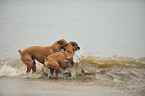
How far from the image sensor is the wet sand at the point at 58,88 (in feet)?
19.8

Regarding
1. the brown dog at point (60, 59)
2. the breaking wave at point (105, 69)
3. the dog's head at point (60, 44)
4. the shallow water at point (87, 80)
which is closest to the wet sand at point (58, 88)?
the shallow water at point (87, 80)

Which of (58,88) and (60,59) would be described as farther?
(60,59)

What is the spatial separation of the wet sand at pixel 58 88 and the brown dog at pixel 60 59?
0.39 m

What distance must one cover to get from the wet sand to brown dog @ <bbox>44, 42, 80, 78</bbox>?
0.39 m

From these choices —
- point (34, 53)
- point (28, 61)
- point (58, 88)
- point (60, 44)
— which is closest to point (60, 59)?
point (60, 44)

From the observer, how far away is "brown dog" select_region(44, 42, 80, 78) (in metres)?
7.50

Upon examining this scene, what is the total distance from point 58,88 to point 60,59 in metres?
1.29

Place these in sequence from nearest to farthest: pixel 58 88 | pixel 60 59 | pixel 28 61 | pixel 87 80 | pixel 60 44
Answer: pixel 58 88
pixel 87 80
pixel 60 59
pixel 28 61
pixel 60 44

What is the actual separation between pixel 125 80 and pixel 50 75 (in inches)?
84.1

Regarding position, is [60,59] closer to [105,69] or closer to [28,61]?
[28,61]

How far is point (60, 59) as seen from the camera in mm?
7625

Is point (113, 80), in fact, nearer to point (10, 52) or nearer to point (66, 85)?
point (66, 85)

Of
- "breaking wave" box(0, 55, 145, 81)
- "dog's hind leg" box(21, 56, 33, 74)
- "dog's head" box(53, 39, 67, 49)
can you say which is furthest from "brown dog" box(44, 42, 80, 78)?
"dog's hind leg" box(21, 56, 33, 74)

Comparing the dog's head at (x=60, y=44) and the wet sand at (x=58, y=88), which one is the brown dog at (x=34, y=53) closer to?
the dog's head at (x=60, y=44)
